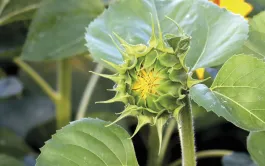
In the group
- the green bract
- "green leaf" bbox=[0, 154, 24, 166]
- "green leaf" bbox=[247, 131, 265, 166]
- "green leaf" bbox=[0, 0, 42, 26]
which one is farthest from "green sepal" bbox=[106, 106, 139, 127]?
"green leaf" bbox=[0, 0, 42, 26]

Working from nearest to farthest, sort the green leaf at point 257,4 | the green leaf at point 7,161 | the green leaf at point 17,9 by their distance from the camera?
the green leaf at point 257,4 → the green leaf at point 7,161 → the green leaf at point 17,9

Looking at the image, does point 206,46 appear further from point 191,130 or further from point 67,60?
point 67,60

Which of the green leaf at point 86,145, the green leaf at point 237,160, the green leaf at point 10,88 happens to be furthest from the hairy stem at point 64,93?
the green leaf at point 86,145

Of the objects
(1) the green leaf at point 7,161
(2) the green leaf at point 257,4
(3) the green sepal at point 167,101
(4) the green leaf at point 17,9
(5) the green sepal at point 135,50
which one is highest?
(4) the green leaf at point 17,9

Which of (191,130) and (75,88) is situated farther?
(75,88)

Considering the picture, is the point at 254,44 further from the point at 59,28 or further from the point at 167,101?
the point at 59,28

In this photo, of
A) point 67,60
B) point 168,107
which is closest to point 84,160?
point 168,107

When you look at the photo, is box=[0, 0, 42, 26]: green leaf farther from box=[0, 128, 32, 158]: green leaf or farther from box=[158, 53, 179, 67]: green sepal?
box=[158, 53, 179, 67]: green sepal

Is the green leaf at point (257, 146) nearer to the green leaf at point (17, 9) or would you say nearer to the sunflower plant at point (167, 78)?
the sunflower plant at point (167, 78)
